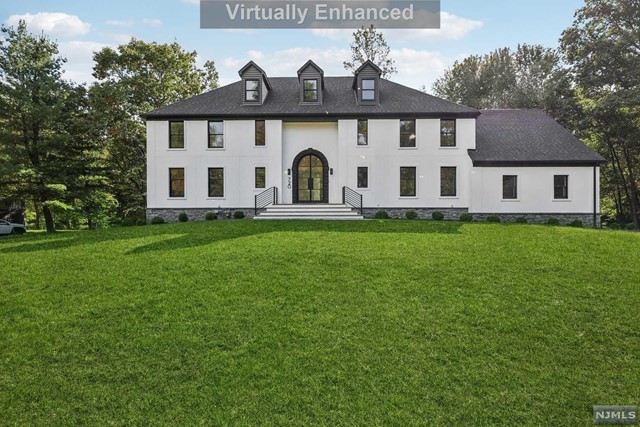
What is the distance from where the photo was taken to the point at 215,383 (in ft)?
15.4

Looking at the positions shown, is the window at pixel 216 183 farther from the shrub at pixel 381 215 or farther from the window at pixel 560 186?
the window at pixel 560 186

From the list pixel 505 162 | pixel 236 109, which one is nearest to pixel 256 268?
pixel 236 109

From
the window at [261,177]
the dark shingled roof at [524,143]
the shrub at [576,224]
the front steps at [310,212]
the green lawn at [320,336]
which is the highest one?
the dark shingled roof at [524,143]

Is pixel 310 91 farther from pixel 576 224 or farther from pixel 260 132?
pixel 576 224

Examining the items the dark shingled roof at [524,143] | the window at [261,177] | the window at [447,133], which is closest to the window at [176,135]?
the window at [261,177]

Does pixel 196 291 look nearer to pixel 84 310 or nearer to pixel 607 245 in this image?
pixel 84 310

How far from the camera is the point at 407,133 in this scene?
19.8 m

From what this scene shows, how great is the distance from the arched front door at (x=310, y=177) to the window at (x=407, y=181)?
160 inches

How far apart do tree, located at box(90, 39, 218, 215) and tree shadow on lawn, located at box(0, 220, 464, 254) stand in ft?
42.5

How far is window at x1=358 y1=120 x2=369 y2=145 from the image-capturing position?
1978cm

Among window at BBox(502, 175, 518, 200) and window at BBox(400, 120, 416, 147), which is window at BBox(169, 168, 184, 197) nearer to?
window at BBox(400, 120, 416, 147)

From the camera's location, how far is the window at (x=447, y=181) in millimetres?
19781

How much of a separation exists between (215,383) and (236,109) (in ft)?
A: 57.5

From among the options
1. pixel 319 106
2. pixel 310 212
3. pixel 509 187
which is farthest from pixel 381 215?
pixel 509 187
